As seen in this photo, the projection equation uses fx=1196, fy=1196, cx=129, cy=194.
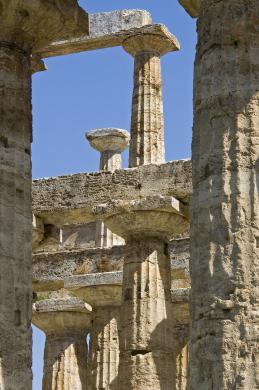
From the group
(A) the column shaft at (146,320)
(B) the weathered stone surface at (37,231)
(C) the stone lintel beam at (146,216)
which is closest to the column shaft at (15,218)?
(C) the stone lintel beam at (146,216)

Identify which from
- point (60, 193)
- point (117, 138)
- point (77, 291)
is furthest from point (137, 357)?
point (117, 138)

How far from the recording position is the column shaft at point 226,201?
1491 cm

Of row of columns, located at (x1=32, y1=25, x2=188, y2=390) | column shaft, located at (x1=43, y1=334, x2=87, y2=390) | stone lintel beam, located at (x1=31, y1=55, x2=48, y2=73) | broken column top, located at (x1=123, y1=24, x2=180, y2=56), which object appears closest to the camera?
row of columns, located at (x1=32, y1=25, x2=188, y2=390)

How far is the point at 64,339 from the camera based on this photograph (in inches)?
1359

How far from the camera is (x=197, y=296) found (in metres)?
15.5

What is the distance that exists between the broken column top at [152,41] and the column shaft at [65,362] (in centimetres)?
936

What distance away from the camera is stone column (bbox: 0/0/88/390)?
1855 centimetres

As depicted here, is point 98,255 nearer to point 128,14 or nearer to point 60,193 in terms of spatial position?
point 60,193

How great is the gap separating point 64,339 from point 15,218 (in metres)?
15.7

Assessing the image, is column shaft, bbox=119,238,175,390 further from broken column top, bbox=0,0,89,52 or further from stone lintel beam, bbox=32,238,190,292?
broken column top, bbox=0,0,89,52

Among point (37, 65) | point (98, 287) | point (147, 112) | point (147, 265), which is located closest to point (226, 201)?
point (147, 265)

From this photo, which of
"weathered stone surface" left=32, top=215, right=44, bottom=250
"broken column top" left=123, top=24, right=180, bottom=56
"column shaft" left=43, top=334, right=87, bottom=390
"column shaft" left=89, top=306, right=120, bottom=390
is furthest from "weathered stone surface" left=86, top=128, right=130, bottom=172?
"weathered stone surface" left=32, top=215, right=44, bottom=250

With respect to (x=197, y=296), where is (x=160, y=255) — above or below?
above

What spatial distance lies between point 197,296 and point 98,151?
24.7m
